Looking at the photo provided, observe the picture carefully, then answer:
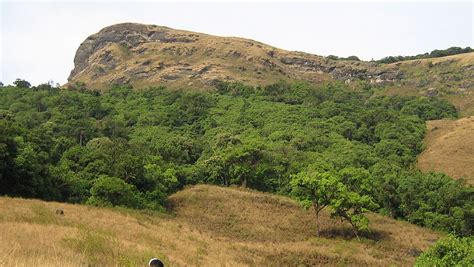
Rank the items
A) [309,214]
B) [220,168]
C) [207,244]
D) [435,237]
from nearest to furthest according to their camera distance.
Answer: [207,244] < [435,237] < [309,214] < [220,168]

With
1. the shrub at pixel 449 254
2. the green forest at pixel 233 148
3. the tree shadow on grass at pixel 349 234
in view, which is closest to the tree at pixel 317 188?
the green forest at pixel 233 148

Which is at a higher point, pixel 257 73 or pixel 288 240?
pixel 257 73

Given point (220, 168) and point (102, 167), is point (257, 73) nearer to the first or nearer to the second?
point (220, 168)

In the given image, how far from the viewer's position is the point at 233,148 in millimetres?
81375

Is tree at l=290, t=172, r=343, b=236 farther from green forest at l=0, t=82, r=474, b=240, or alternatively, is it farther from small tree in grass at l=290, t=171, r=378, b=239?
green forest at l=0, t=82, r=474, b=240

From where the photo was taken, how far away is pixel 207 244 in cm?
3525

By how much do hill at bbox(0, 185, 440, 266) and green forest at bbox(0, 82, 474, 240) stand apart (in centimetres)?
391

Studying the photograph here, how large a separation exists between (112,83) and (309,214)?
5507 inches

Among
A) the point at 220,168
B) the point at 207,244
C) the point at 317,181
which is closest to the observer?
the point at 207,244

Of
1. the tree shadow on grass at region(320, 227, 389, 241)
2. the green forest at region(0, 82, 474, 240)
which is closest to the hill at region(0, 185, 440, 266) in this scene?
the tree shadow on grass at region(320, 227, 389, 241)

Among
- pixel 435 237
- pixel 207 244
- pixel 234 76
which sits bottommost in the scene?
pixel 435 237

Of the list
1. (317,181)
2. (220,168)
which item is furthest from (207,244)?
(220,168)

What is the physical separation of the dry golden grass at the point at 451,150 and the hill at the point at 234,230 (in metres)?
42.8

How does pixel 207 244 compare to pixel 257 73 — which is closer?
pixel 207 244
